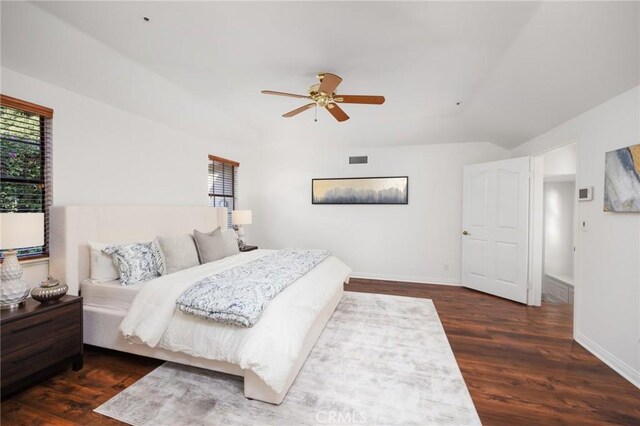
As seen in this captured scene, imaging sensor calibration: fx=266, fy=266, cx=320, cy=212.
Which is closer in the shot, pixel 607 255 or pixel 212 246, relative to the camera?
pixel 607 255

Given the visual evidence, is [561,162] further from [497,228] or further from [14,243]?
[14,243]

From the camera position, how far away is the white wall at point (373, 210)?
15.8 ft

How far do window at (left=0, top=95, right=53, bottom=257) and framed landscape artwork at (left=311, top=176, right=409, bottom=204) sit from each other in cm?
383

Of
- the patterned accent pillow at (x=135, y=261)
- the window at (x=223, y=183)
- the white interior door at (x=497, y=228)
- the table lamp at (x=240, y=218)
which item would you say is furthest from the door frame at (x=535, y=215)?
the window at (x=223, y=183)

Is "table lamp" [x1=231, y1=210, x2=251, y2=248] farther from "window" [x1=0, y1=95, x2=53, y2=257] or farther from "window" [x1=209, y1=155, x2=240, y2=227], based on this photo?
"window" [x1=0, y1=95, x2=53, y2=257]

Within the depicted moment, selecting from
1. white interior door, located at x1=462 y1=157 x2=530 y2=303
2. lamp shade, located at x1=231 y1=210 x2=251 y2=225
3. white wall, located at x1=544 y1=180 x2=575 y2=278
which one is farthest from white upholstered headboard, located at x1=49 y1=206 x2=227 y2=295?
white wall, located at x1=544 y1=180 x2=575 y2=278

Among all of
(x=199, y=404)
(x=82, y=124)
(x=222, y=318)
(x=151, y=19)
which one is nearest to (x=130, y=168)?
(x=82, y=124)

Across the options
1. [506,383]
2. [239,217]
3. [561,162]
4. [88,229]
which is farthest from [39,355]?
[561,162]

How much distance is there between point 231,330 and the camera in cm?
194

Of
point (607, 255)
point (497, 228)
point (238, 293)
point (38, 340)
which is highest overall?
point (497, 228)

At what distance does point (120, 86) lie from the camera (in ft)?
9.14

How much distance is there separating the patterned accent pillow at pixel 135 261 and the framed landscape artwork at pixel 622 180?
4230mm

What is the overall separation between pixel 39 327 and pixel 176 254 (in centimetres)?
115

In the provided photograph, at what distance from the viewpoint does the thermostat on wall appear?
8.48 feet
